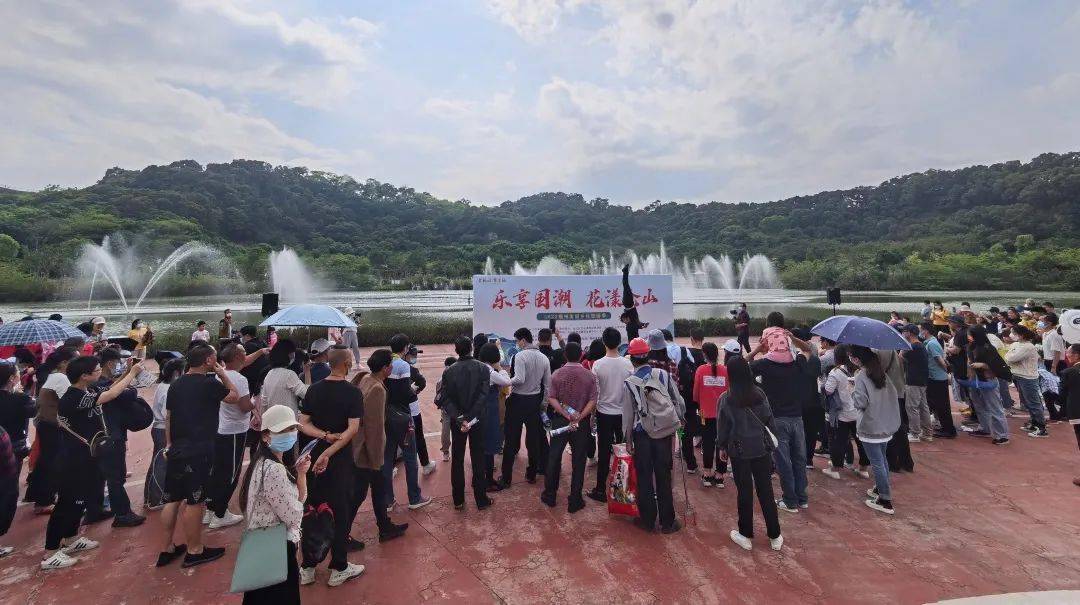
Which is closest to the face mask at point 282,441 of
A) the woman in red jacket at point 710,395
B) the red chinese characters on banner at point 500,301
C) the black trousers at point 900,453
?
the woman in red jacket at point 710,395

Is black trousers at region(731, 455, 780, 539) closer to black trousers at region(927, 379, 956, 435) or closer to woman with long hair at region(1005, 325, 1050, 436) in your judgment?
black trousers at region(927, 379, 956, 435)

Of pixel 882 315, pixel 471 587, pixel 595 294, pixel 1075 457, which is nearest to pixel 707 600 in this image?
pixel 471 587

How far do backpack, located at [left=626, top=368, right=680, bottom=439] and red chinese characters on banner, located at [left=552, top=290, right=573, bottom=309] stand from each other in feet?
17.6

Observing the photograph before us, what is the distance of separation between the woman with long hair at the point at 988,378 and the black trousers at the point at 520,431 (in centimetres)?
597

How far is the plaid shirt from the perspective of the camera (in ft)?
11.1

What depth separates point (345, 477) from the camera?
3.29 meters

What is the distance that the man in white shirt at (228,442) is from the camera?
3910 mm

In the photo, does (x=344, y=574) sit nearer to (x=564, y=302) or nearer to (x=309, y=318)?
(x=309, y=318)

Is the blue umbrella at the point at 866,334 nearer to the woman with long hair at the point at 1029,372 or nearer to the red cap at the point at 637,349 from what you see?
the red cap at the point at 637,349

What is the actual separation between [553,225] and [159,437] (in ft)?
225

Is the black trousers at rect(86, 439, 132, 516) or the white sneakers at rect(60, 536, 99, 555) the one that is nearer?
the white sneakers at rect(60, 536, 99, 555)

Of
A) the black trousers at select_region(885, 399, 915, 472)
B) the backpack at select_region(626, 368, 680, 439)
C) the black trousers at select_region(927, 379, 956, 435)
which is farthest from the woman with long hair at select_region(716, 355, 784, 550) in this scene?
the black trousers at select_region(927, 379, 956, 435)

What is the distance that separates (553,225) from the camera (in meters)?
71.3

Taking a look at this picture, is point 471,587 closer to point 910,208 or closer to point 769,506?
point 769,506
